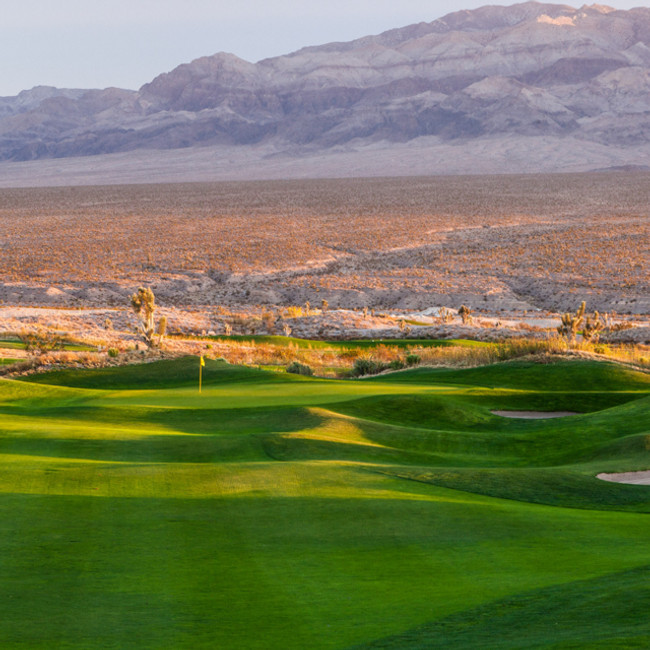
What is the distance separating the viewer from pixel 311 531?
7863 mm

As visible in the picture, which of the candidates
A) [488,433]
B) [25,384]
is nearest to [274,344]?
[25,384]

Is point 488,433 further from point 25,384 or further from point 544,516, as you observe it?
point 25,384

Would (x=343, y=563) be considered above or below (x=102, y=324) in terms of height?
above

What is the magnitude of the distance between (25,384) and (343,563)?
12.3 metres

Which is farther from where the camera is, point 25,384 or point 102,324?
point 102,324

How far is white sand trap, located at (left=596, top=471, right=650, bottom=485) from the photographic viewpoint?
11496 mm

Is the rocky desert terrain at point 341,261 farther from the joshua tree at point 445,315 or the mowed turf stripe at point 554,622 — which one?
the mowed turf stripe at point 554,622

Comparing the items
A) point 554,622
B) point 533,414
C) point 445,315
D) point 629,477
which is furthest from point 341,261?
point 554,622

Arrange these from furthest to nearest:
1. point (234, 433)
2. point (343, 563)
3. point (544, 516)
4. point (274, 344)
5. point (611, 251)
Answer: point (611, 251) → point (274, 344) → point (234, 433) → point (544, 516) → point (343, 563)

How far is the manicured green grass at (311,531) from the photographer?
18.9 ft

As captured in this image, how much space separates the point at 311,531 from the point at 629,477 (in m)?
5.29

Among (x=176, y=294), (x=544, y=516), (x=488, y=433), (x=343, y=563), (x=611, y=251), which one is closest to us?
(x=343, y=563)

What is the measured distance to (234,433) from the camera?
13.6 m

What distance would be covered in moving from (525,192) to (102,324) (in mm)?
82370
